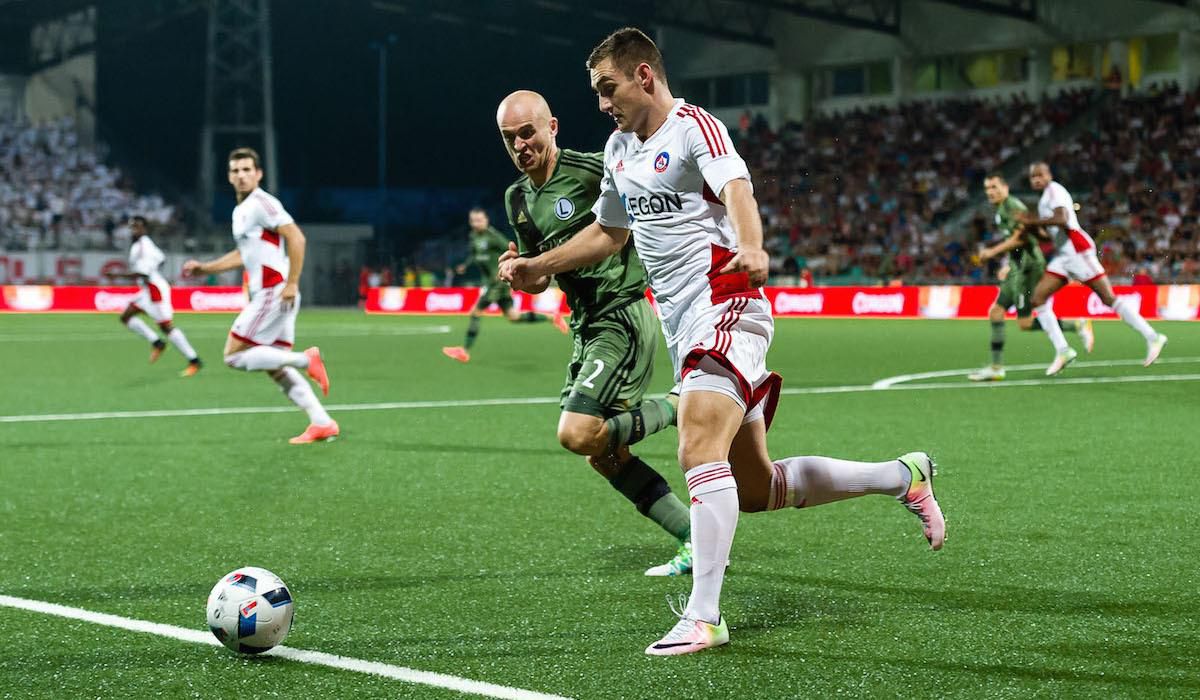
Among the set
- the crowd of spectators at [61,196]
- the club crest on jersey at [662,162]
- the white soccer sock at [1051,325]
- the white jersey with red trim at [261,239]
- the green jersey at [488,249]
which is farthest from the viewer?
the crowd of spectators at [61,196]

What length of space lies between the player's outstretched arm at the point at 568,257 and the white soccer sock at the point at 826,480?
1.00 meters

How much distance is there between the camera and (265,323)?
10.9m

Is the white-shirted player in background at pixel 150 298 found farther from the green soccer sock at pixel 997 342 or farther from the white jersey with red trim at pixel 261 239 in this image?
the green soccer sock at pixel 997 342

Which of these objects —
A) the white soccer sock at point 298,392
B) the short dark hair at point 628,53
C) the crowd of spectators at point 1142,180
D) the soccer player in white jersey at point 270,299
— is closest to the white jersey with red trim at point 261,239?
the soccer player in white jersey at point 270,299

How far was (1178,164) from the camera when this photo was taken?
36.0 metres

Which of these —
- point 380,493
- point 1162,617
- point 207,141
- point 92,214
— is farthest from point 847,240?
point 1162,617

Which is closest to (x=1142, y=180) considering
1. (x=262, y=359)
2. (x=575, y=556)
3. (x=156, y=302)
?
(x=156, y=302)

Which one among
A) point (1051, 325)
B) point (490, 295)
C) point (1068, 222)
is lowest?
point (1051, 325)

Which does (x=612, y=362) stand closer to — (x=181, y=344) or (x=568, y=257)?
(x=568, y=257)

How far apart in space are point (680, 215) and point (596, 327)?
148 cm

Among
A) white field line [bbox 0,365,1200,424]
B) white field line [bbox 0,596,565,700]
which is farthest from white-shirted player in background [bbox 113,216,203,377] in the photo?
white field line [bbox 0,596,565,700]

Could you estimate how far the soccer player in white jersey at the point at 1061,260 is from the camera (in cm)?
1514

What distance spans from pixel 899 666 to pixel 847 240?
36.1 meters

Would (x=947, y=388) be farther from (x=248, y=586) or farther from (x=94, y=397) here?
(x=248, y=586)
